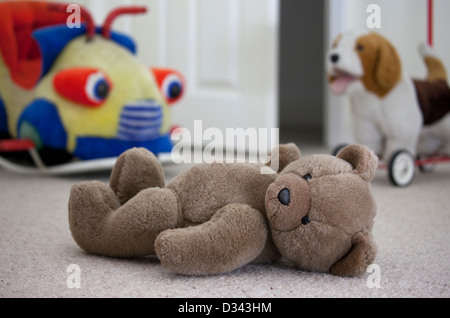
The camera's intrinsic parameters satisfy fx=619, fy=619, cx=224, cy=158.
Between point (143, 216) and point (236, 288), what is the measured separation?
0.15 m

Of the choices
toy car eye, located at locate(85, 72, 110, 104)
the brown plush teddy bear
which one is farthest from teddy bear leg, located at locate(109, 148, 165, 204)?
toy car eye, located at locate(85, 72, 110, 104)

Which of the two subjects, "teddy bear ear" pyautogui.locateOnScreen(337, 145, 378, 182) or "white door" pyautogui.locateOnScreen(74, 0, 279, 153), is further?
"white door" pyautogui.locateOnScreen(74, 0, 279, 153)

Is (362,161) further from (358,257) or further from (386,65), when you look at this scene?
(386,65)

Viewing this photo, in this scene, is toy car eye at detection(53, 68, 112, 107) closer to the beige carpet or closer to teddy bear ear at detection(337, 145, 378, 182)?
the beige carpet

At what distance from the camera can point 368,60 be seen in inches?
58.5

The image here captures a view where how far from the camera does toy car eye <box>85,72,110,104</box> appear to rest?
1.40 m

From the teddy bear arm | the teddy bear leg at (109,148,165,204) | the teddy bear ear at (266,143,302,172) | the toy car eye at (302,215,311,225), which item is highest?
the teddy bear ear at (266,143,302,172)

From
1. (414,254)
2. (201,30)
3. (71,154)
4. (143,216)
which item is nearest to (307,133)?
(201,30)

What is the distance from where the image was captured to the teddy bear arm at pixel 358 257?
73cm

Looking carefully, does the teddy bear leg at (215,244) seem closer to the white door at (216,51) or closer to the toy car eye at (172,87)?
the toy car eye at (172,87)

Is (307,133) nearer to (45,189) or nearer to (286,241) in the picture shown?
(45,189)

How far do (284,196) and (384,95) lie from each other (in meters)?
0.89

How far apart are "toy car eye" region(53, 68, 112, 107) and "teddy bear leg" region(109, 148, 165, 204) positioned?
587mm

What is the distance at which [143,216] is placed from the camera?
763 millimetres
